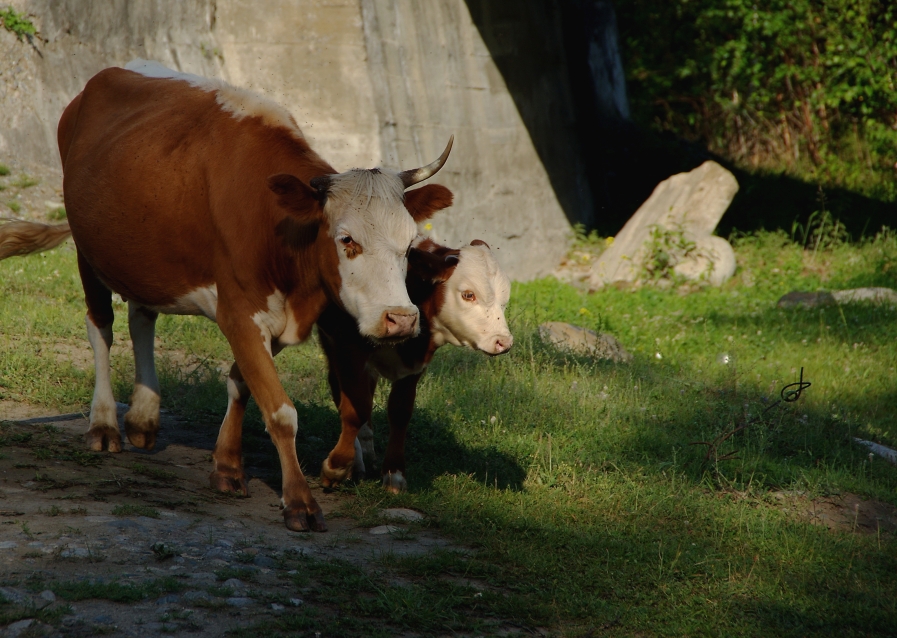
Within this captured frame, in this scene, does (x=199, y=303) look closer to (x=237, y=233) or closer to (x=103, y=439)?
(x=237, y=233)

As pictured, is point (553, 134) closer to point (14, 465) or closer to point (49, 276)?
point (49, 276)

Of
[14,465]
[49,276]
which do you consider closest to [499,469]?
[14,465]

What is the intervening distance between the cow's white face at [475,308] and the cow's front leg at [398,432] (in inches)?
14.9

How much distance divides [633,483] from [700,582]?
1198mm

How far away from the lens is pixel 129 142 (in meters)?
5.49

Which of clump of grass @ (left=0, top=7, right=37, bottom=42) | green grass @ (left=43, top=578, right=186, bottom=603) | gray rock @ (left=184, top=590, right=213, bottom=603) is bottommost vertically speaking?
gray rock @ (left=184, top=590, right=213, bottom=603)

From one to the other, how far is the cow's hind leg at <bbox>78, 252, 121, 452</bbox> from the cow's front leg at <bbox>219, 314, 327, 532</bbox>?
129 cm

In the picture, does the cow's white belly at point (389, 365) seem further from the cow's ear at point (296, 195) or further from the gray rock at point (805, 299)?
the gray rock at point (805, 299)

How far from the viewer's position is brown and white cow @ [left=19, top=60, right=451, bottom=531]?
15.2ft

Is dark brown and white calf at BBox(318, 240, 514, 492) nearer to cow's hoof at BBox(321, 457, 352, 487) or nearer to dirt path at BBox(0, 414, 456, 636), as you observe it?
cow's hoof at BBox(321, 457, 352, 487)

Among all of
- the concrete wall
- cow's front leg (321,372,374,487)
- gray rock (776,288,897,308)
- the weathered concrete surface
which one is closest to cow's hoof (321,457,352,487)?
cow's front leg (321,372,374,487)

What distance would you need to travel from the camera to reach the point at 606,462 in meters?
6.00

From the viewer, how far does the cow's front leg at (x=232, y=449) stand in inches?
208

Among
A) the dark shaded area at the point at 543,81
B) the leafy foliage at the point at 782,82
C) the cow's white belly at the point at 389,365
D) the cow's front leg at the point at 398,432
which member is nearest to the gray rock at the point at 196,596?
the cow's front leg at the point at 398,432
